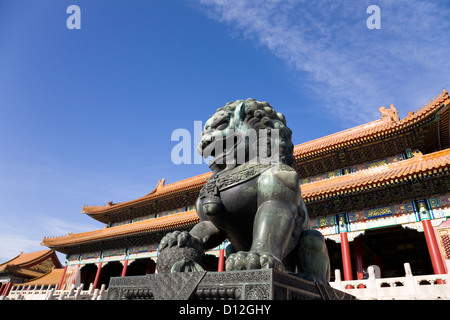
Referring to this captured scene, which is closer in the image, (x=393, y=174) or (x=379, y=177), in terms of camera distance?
(x=393, y=174)

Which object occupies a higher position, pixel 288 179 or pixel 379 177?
pixel 379 177

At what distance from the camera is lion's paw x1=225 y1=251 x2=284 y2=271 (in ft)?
4.84

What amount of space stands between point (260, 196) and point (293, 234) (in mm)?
340

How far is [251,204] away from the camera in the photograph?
1.99 meters

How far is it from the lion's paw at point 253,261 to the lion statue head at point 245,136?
2.69 feet

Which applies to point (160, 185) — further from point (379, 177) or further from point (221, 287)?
point (221, 287)

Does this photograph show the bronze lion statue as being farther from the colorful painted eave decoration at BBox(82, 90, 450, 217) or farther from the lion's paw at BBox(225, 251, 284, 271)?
the colorful painted eave decoration at BBox(82, 90, 450, 217)

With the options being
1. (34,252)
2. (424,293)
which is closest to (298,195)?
(424,293)

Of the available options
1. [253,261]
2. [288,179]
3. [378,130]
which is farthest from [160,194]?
[253,261]

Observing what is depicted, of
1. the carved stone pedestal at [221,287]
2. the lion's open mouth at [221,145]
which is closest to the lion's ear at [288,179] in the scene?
the lion's open mouth at [221,145]

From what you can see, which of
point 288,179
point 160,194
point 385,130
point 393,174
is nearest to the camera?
point 288,179

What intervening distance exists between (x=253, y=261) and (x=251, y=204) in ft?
1.81

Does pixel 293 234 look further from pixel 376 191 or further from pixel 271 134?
pixel 376 191

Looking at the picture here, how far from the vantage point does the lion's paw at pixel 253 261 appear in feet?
4.84
